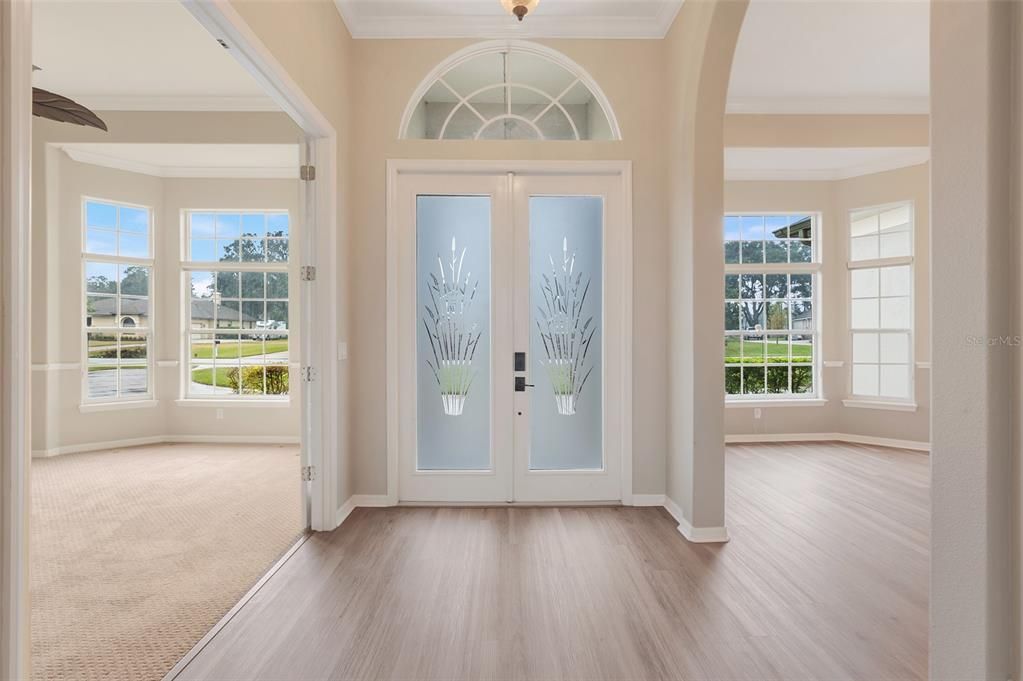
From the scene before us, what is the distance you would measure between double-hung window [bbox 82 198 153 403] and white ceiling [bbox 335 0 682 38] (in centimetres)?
414

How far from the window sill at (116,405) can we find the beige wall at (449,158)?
3.92 meters

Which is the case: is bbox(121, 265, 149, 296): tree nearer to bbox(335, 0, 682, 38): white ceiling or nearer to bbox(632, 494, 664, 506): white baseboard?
bbox(335, 0, 682, 38): white ceiling

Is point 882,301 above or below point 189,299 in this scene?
below

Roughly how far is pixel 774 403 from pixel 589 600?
472cm

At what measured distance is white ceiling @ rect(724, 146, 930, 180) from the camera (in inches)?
220

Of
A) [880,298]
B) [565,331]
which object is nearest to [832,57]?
[880,298]

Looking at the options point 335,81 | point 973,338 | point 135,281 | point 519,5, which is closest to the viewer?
point 973,338

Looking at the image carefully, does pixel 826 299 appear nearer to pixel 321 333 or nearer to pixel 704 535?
pixel 704 535

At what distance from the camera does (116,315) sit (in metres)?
6.19

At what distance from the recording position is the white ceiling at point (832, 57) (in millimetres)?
3812

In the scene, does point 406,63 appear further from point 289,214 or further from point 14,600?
point 14,600

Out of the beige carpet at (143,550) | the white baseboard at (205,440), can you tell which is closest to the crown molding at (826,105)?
the beige carpet at (143,550)

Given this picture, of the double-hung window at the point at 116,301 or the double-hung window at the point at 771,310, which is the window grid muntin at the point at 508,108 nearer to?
the double-hung window at the point at 771,310

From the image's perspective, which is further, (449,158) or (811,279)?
(811,279)
